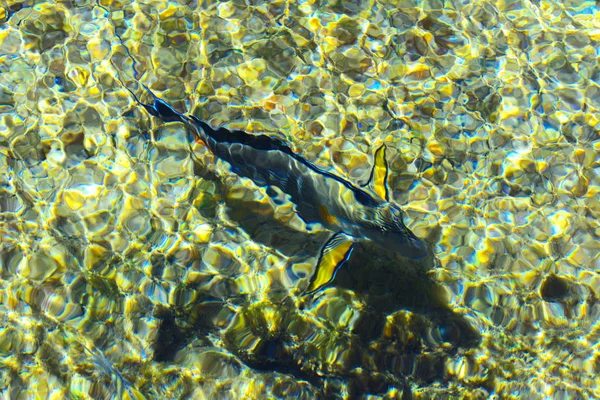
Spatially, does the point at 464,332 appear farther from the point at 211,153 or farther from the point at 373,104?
the point at 211,153

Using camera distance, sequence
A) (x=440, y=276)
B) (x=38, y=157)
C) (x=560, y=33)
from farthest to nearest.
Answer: (x=560, y=33)
(x=38, y=157)
(x=440, y=276)

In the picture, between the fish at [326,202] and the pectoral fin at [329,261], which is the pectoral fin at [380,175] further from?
the pectoral fin at [329,261]

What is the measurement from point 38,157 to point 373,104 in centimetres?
277

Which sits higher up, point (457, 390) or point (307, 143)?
point (307, 143)

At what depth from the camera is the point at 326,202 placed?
3.79 meters

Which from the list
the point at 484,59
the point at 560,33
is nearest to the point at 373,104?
the point at 484,59

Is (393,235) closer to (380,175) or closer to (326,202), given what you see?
(326,202)

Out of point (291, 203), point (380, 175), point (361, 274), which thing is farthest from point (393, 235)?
point (291, 203)

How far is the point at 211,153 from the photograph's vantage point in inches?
172

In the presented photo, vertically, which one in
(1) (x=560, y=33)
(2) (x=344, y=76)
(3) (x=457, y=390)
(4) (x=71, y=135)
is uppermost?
(1) (x=560, y=33)

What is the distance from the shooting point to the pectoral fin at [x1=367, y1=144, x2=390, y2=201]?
162 inches


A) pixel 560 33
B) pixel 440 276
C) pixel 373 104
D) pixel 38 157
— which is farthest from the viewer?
pixel 560 33

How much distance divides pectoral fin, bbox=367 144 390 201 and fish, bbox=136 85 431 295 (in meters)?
0.04

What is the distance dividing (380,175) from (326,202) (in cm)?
58
